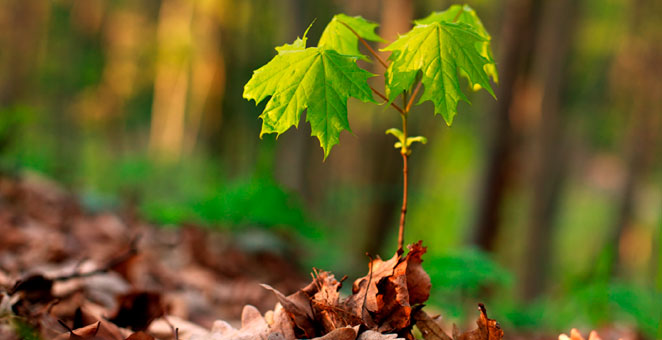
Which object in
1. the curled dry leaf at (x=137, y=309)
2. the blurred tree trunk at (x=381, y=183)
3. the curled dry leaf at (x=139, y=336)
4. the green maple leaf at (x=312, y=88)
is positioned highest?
the green maple leaf at (x=312, y=88)

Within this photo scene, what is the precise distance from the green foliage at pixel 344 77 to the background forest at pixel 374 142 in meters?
1.11

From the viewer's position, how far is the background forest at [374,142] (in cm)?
417

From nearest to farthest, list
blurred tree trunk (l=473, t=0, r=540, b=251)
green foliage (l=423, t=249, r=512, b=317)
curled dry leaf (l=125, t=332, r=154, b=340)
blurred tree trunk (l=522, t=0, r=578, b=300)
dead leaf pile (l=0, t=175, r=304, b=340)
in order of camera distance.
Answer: curled dry leaf (l=125, t=332, r=154, b=340) → dead leaf pile (l=0, t=175, r=304, b=340) → green foliage (l=423, t=249, r=512, b=317) → blurred tree trunk (l=473, t=0, r=540, b=251) → blurred tree trunk (l=522, t=0, r=578, b=300)

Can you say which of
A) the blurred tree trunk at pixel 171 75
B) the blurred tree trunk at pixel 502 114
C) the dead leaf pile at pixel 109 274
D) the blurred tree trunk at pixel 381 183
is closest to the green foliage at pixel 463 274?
the dead leaf pile at pixel 109 274

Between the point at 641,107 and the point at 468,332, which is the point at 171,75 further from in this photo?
the point at 468,332

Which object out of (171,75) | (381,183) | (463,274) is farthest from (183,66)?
(463,274)

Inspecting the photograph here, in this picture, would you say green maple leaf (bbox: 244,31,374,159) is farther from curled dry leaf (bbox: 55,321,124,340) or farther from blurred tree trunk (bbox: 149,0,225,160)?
blurred tree trunk (bbox: 149,0,225,160)

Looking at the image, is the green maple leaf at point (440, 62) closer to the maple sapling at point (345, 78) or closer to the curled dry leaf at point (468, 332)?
the maple sapling at point (345, 78)

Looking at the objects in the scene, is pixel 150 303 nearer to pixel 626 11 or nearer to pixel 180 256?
Result: pixel 180 256

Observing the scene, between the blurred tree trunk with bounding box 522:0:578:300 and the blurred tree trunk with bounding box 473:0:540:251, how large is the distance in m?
0.45

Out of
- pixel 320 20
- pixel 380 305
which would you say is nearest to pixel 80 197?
pixel 380 305

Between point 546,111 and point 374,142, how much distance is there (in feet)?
7.52

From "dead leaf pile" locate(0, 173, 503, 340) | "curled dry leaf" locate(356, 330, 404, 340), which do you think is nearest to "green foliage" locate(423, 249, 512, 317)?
"dead leaf pile" locate(0, 173, 503, 340)

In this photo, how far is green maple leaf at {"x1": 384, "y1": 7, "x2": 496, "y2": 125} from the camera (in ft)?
3.59
